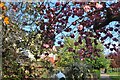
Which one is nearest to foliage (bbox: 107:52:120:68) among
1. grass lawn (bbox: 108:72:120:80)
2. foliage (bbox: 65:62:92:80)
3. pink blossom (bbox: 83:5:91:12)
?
grass lawn (bbox: 108:72:120:80)

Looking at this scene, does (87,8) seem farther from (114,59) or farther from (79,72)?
(79,72)

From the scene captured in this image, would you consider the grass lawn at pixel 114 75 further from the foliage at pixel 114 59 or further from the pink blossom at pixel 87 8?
the pink blossom at pixel 87 8

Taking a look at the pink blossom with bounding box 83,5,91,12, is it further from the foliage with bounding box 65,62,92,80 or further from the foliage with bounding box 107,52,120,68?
the foliage with bounding box 65,62,92,80

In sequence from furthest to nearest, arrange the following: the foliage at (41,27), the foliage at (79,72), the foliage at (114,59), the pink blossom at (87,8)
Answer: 1. the foliage at (79,72)
2. the foliage at (114,59)
3. the foliage at (41,27)
4. the pink blossom at (87,8)

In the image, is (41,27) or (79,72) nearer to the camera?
(41,27)

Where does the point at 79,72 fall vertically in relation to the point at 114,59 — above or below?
below

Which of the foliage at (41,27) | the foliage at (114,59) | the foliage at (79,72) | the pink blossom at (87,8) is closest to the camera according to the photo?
the pink blossom at (87,8)

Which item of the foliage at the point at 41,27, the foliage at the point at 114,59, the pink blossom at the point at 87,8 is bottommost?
the foliage at the point at 114,59

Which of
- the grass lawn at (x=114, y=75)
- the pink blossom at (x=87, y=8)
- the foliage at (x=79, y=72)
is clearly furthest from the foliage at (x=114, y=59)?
the pink blossom at (x=87, y=8)

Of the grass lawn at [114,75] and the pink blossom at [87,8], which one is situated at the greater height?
the pink blossom at [87,8]

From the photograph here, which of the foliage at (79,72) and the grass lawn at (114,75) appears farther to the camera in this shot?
the foliage at (79,72)

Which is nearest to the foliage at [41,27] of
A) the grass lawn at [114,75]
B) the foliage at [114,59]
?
the foliage at [114,59]

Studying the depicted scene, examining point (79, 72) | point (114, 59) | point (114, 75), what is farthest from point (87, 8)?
point (79, 72)

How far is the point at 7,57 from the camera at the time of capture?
2.72 m
